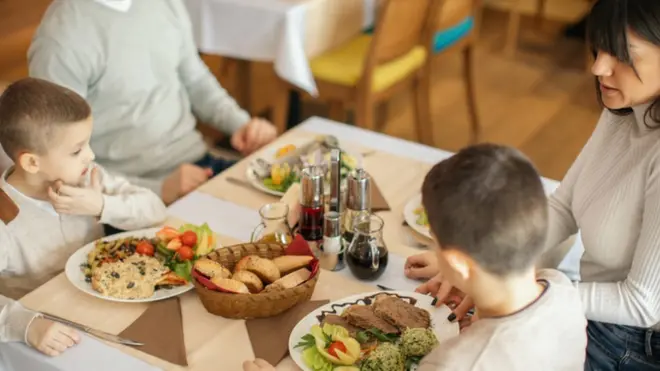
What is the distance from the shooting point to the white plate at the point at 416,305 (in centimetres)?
121

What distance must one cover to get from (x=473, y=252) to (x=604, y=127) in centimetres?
63

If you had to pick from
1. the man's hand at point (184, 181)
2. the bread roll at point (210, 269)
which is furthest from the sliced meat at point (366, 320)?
the man's hand at point (184, 181)

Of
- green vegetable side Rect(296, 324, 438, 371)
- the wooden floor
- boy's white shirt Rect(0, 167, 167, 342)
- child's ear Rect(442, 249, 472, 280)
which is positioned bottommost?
the wooden floor

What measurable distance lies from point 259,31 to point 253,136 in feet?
3.10

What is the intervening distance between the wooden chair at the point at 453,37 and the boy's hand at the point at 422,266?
1.96 metres

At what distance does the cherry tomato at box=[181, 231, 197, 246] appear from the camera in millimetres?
1437

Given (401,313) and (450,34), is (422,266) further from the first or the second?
(450,34)

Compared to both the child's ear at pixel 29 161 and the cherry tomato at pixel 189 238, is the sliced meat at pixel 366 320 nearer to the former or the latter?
the cherry tomato at pixel 189 238

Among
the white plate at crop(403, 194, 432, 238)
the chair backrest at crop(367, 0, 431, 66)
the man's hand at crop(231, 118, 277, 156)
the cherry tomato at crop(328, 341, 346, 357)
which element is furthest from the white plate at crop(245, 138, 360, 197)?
the chair backrest at crop(367, 0, 431, 66)

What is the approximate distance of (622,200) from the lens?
135cm

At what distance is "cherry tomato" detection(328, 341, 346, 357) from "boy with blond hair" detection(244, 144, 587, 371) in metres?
0.16

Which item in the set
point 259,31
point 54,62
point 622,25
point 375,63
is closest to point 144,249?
point 54,62

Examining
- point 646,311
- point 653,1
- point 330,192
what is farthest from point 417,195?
point 653,1

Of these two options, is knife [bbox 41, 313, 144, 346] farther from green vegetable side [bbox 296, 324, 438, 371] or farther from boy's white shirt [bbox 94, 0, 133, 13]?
boy's white shirt [bbox 94, 0, 133, 13]
